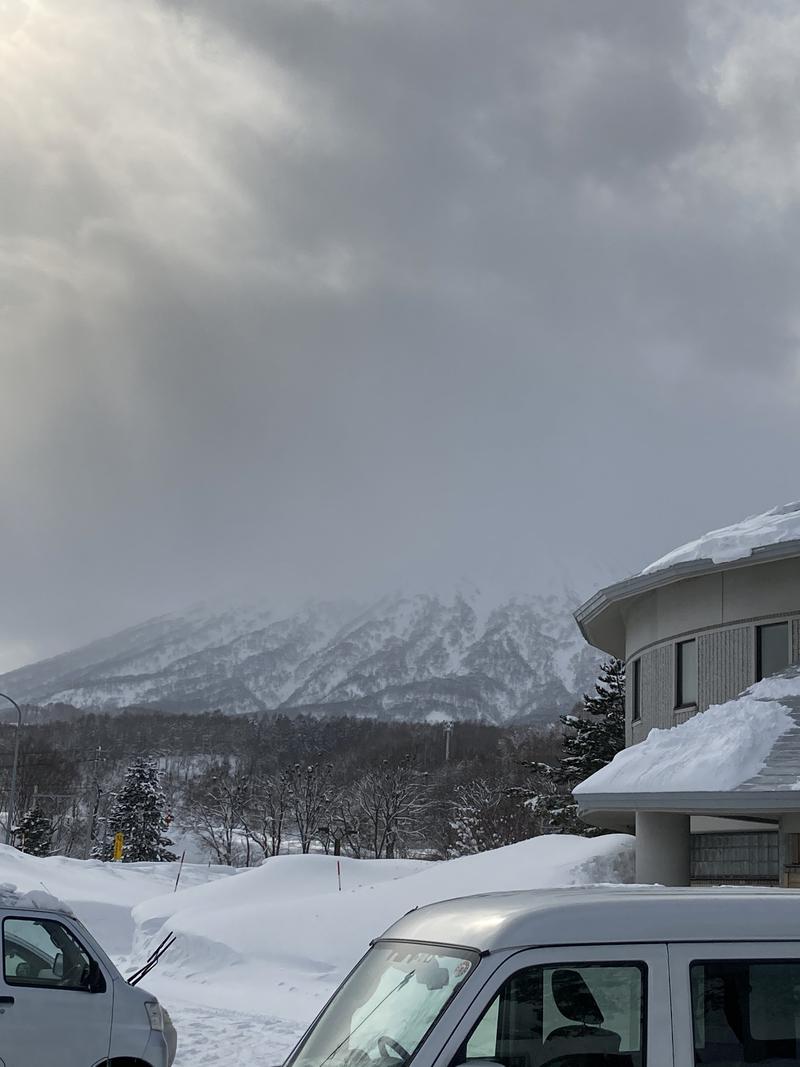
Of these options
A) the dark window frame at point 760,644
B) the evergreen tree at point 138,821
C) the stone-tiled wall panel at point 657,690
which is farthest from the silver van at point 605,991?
the evergreen tree at point 138,821

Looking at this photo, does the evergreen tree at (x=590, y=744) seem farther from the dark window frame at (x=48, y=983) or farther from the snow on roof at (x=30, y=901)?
the dark window frame at (x=48, y=983)

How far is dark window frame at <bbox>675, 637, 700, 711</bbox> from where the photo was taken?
77.9 feet

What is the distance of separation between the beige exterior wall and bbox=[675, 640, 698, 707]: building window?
112 millimetres

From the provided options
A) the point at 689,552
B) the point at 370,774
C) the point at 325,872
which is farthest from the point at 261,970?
the point at 370,774

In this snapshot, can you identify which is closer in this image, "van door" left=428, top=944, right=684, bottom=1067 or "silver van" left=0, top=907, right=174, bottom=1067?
"van door" left=428, top=944, right=684, bottom=1067

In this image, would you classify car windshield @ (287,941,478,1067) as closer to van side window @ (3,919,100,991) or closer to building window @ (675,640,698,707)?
van side window @ (3,919,100,991)

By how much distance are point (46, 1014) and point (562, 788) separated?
57.6 m

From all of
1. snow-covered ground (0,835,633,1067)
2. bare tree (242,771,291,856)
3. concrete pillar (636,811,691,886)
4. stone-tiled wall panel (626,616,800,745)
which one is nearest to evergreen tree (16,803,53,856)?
bare tree (242,771,291,856)

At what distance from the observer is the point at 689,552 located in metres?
24.4

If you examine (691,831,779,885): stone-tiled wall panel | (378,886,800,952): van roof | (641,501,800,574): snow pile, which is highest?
(641,501,800,574): snow pile

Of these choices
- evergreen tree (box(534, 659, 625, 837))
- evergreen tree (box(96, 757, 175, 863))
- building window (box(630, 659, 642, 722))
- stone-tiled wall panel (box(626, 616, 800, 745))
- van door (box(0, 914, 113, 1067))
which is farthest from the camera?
evergreen tree (box(96, 757, 175, 863))

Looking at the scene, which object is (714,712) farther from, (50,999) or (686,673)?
(50,999)

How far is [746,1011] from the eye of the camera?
14.8 ft

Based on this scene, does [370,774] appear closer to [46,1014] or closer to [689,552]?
[689,552]
